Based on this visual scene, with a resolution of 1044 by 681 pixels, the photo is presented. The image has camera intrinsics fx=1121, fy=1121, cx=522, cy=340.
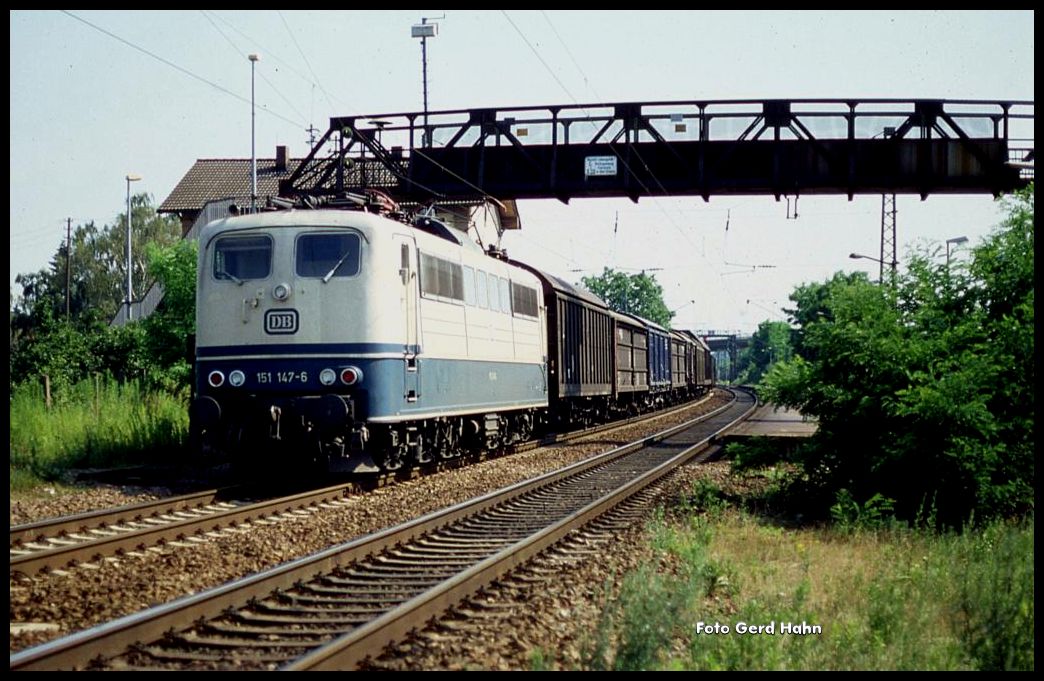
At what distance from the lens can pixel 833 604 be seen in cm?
753

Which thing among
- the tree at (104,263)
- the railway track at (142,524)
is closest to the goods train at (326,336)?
the railway track at (142,524)

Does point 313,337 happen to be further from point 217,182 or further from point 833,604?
point 217,182

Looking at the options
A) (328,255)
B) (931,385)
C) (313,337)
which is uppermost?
(328,255)

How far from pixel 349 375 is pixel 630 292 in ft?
289

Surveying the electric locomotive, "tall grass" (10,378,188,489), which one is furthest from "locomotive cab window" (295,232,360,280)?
"tall grass" (10,378,188,489)

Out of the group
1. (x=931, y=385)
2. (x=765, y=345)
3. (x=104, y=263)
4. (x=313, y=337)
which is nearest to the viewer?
(x=931, y=385)

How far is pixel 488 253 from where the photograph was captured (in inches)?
763

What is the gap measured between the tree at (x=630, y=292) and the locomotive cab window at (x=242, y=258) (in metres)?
85.9

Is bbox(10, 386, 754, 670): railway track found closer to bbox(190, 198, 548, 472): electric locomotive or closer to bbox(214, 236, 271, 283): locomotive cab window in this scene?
bbox(190, 198, 548, 472): electric locomotive

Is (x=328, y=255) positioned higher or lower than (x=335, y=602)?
higher

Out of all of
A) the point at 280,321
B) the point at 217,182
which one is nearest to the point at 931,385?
the point at 280,321
